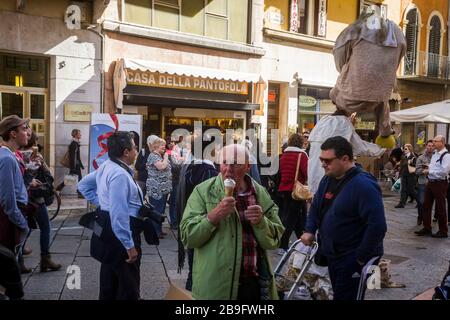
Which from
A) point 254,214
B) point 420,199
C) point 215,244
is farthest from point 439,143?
point 215,244

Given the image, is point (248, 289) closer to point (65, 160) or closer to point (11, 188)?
point (11, 188)

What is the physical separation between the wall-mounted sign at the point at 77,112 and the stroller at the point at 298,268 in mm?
8759

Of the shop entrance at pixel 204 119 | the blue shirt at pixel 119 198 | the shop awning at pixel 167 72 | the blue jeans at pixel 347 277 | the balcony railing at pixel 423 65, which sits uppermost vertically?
the balcony railing at pixel 423 65

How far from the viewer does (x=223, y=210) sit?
9.31ft

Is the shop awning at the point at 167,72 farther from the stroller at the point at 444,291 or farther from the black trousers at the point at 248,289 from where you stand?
the stroller at the point at 444,291

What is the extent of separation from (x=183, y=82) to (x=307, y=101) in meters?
5.68

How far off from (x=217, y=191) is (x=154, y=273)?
3264mm

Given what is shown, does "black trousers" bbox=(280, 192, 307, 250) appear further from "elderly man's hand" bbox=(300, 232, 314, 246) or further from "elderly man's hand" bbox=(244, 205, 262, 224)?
"elderly man's hand" bbox=(244, 205, 262, 224)

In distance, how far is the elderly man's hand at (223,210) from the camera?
9.27 feet

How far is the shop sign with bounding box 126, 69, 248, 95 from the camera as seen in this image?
44.7 feet

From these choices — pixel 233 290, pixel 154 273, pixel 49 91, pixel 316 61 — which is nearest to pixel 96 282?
pixel 154 273

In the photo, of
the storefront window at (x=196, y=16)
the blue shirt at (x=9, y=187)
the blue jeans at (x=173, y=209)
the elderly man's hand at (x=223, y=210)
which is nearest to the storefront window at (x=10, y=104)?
the storefront window at (x=196, y=16)

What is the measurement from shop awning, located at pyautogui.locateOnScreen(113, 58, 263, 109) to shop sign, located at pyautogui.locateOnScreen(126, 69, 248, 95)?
357 mm
